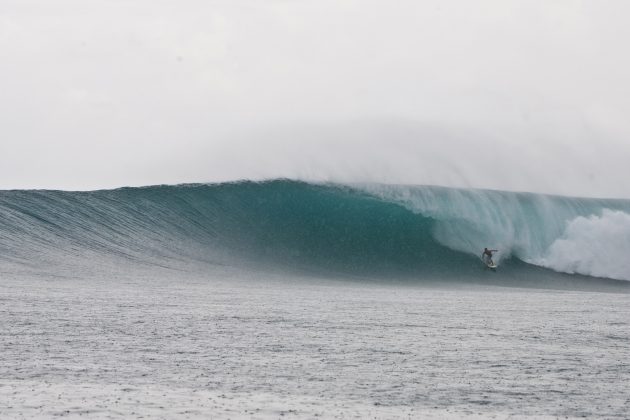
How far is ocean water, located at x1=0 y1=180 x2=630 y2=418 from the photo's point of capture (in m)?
8.71

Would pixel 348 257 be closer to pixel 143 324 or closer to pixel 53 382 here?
pixel 143 324

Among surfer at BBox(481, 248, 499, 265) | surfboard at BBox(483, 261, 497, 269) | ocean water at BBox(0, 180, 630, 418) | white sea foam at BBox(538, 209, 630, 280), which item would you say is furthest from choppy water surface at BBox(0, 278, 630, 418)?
white sea foam at BBox(538, 209, 630, 280)

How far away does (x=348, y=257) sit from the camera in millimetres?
31188

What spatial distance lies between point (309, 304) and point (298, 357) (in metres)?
6.91

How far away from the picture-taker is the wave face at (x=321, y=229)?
27531 mm

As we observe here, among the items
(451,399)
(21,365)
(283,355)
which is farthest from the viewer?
(283,355)

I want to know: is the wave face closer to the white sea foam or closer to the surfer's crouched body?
the white sea foam

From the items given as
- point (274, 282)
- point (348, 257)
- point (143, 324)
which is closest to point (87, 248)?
point (274, 282)

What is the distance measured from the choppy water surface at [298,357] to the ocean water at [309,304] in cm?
4

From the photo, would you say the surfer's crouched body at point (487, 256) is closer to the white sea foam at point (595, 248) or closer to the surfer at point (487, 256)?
the surfer at point (487, 256)

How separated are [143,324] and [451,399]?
5.96 metres

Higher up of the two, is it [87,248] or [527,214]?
[527,214]

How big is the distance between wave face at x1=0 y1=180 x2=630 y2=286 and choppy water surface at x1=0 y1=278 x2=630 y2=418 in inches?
346

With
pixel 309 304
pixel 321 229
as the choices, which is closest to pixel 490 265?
pixel 321 229
